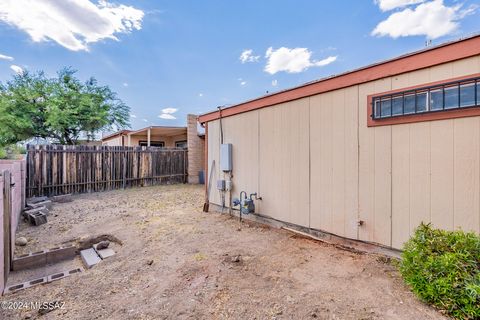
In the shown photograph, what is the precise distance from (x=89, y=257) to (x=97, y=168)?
6320 millimetres

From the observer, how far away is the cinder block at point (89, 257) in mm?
2938

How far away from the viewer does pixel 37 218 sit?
179 inches

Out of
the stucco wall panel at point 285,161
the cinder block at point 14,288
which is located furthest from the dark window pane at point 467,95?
the cinder block at point 14,288

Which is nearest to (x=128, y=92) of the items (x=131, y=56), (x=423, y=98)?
(x=131, y=56)

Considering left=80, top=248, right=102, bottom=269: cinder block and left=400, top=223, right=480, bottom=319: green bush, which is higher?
left=400, top=223, right=480, bottom=319: green bush

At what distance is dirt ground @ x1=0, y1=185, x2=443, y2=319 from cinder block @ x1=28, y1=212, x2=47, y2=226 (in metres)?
0.31

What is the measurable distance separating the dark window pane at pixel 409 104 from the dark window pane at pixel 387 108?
0.15 m

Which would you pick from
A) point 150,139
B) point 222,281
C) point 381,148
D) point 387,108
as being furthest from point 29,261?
point 150,139

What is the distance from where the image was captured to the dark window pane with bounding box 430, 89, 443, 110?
2.40m

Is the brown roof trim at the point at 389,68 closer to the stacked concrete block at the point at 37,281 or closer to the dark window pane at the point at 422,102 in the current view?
the dark window pane at the point at 422,102

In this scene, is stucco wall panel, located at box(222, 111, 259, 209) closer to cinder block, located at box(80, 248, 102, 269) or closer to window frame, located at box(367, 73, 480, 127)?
window frame, located at box(367, 73, 480, 127)

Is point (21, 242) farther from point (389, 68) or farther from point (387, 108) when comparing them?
point (389, 68)

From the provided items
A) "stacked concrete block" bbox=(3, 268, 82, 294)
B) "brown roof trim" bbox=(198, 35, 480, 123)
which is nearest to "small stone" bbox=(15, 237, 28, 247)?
"stacked concrete block" bbox=(3, 268, 82, 294)

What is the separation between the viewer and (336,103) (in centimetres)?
329
